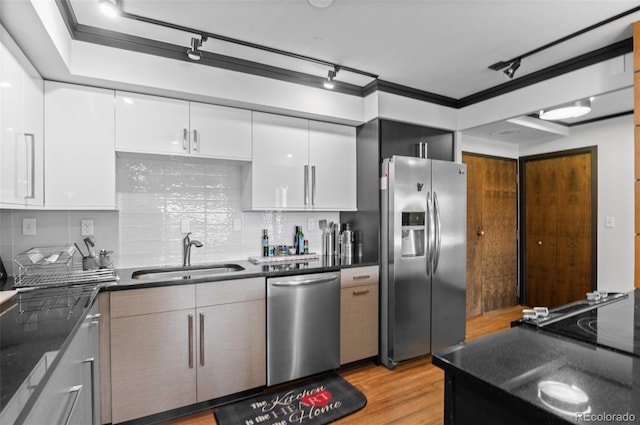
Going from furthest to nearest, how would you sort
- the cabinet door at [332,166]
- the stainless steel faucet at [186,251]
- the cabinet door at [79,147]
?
the cabinet door at [332,166] → the stainless steel faucet at [186,251] → the cabinet door at [79,147]

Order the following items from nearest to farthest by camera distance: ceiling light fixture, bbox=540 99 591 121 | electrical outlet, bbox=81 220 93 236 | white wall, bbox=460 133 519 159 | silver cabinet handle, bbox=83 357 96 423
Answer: silver cabinet handle, bbox=83 357 96 423, electrical outlet, bbox=81 220 93 236, ceiling light fixture, bbox=540 99 591 121, white wall, bbox=460 133 519 159

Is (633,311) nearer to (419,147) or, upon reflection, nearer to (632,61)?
(632,61)

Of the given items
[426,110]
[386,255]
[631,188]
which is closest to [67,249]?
[386,255]

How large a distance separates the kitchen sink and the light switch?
13.0 ft

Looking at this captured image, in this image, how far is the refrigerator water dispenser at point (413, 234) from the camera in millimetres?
2861

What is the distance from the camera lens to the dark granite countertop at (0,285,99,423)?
32.8 inches

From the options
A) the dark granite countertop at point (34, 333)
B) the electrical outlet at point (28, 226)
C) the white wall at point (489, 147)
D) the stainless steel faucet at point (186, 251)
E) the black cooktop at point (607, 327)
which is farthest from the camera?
the white wall at point (489, 147)

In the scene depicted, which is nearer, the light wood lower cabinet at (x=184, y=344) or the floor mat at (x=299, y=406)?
the light wood lower cabinet at (x=184, y=344)

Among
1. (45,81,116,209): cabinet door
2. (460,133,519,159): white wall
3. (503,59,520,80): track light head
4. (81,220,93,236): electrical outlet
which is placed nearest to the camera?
(45,81,116,209): cabinet door

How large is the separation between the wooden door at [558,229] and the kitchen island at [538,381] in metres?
3.67

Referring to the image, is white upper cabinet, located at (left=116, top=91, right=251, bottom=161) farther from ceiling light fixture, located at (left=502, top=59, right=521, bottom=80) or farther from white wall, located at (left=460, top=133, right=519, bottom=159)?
white wall, located at (left=460, top=133, right=519, bottom=159)

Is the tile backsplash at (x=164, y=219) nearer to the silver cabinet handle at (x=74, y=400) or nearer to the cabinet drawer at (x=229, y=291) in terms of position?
the cabinet drawer at (x=229, y=291)

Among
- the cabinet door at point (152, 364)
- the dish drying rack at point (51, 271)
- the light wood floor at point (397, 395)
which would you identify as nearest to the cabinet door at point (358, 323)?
the light wood floor at point (397, 395)

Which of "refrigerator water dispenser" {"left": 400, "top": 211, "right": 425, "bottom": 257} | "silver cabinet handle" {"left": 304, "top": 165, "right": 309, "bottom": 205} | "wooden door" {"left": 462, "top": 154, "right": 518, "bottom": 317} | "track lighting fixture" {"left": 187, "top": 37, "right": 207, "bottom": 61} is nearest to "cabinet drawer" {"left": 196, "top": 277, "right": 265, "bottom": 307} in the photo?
"silver cabinet handle" {"left": 304, "top": 165, "right": 309, "bottom": 205}
